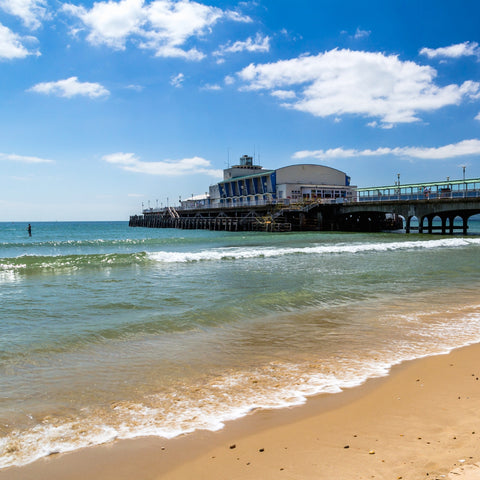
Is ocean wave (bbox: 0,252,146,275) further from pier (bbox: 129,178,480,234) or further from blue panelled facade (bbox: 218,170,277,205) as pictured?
blue panelled facade (bbox: 218,170,277,205)

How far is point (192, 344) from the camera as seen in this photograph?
24.1 feet

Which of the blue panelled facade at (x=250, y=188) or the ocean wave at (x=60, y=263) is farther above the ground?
the blue panelled facade at (x=250, y=188)

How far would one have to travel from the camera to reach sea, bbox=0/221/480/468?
180 inches

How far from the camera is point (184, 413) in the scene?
15.1ft

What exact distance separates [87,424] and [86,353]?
2.67 metres

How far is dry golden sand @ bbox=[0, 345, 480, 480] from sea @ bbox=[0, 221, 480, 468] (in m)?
0.23

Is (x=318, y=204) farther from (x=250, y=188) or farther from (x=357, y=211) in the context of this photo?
(x=250, y=188)

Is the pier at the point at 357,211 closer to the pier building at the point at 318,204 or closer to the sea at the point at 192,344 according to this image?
the pier building at the point at 318,204

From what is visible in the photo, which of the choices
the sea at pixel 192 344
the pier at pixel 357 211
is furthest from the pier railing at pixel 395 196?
the sea at pixel 192 344

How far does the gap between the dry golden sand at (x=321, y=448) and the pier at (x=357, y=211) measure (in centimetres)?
3928

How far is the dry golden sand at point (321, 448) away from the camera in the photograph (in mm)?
3406

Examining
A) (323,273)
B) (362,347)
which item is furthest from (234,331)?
(323,273)

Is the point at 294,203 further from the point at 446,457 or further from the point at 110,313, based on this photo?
the point at 446,457

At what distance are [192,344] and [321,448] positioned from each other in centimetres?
390
